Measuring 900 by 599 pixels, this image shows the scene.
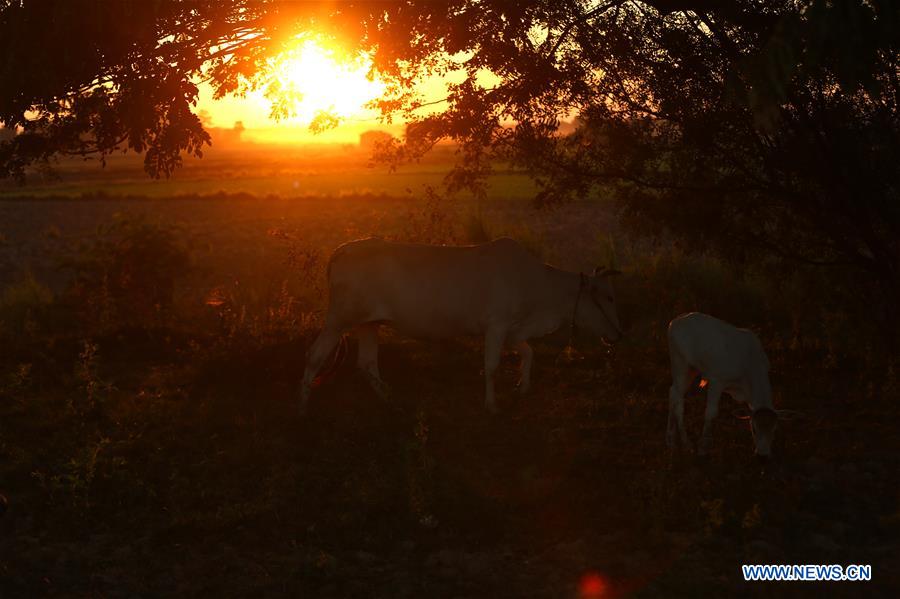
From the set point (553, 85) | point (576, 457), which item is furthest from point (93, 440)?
point (553, 85)

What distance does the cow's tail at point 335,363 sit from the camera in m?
10.9

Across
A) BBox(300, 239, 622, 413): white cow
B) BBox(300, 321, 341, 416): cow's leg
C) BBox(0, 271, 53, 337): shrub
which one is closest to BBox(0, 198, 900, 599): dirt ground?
BBox(300, 321, 341, 416): cow's leg

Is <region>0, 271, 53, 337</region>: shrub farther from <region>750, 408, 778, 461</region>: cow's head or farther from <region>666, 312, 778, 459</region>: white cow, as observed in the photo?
<region>750, 408, 778, 461</region>: cow's head

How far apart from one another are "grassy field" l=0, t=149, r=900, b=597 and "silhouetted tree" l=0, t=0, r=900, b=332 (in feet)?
6.40

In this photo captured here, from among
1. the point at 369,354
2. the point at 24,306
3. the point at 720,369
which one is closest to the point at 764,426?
the point at 720,369

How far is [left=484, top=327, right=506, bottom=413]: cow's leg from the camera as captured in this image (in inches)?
409

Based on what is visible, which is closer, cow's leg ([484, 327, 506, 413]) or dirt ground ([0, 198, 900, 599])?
dirt ground ([0, 198, 900, 599])

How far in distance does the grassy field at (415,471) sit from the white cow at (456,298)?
2.25ft

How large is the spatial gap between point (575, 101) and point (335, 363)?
4365 millimetres

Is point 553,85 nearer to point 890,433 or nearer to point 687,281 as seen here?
point 890,433

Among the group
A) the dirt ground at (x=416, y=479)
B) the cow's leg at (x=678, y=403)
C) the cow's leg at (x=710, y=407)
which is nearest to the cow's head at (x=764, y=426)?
the dirt ground at (x=416, y=479)

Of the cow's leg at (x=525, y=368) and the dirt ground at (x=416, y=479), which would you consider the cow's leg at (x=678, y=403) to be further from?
the cow's leg at (x=525, y=368)

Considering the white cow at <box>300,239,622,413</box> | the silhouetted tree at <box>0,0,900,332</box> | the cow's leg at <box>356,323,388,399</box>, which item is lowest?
the cow's leg at <box>356,323,388,399</box>

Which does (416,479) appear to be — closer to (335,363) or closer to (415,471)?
(415,471)
